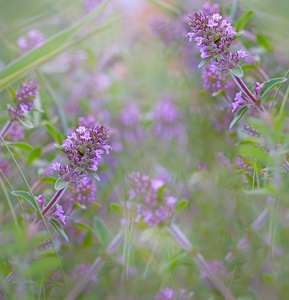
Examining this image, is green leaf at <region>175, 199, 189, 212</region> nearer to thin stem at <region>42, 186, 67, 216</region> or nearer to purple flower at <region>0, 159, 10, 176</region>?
thin stem at <region>42, 186, 67, 216</region>

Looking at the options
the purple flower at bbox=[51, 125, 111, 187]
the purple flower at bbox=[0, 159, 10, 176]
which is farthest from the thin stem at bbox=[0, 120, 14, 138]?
the purple flower at bbox=[51, 125, 111, 187]

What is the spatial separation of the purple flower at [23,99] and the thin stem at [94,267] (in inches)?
12.8

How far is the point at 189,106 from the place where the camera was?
1.50 m

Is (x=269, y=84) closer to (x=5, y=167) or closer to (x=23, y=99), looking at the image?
(x=23, y=99)

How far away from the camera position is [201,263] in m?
0.95

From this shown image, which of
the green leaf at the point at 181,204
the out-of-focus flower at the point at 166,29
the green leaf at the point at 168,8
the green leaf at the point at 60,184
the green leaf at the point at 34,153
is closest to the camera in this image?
the green leaf at the point at 60,184

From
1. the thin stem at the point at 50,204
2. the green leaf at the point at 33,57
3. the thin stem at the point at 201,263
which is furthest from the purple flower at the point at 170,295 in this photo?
the green leaf at the point at 33,57

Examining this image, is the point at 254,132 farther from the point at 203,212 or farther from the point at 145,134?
the point at 145,134

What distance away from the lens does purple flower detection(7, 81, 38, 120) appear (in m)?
1.04

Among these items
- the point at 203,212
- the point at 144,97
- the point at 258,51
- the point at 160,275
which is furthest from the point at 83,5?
the point at 160,275

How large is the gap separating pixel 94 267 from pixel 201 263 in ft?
0.69

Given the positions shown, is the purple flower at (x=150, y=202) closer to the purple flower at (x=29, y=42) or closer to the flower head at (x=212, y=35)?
the flower head at (x=212, y=35)

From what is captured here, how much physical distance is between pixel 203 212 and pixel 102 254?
0.28 meters

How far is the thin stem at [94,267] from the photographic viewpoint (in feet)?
2.98
